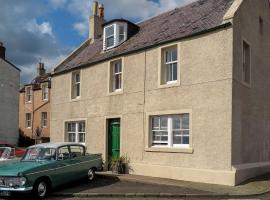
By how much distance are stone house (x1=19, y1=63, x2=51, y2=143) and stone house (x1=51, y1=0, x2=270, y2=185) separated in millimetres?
19011

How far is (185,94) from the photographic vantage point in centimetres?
1551

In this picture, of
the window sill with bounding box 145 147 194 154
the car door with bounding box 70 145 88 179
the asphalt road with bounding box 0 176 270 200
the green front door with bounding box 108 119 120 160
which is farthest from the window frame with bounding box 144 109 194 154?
the car door with bounding box 70 145 88 179

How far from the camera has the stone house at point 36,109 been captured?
39325mm

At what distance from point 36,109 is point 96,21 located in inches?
715

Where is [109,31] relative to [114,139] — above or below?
above

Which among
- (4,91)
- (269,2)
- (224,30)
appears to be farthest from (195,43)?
(4,91)

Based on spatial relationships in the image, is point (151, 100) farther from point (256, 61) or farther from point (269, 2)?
point (269, 2)

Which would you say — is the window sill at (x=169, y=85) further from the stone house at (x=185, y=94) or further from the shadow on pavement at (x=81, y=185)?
the shadow on pavement at (x=81, y=185)

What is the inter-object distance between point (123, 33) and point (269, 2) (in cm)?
724

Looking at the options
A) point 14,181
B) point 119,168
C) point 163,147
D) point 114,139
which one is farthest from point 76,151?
point 114,139

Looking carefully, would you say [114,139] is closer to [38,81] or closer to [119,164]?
[119,164]

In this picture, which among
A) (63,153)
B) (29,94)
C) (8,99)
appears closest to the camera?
(63,153)

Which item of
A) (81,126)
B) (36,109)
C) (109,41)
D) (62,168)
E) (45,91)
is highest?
(109,41)

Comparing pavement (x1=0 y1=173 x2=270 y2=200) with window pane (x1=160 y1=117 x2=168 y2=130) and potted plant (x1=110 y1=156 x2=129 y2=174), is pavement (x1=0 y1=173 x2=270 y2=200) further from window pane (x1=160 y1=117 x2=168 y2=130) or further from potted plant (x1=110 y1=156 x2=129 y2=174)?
window pane (x1=160 y1=117 x2=168 y2=130)
